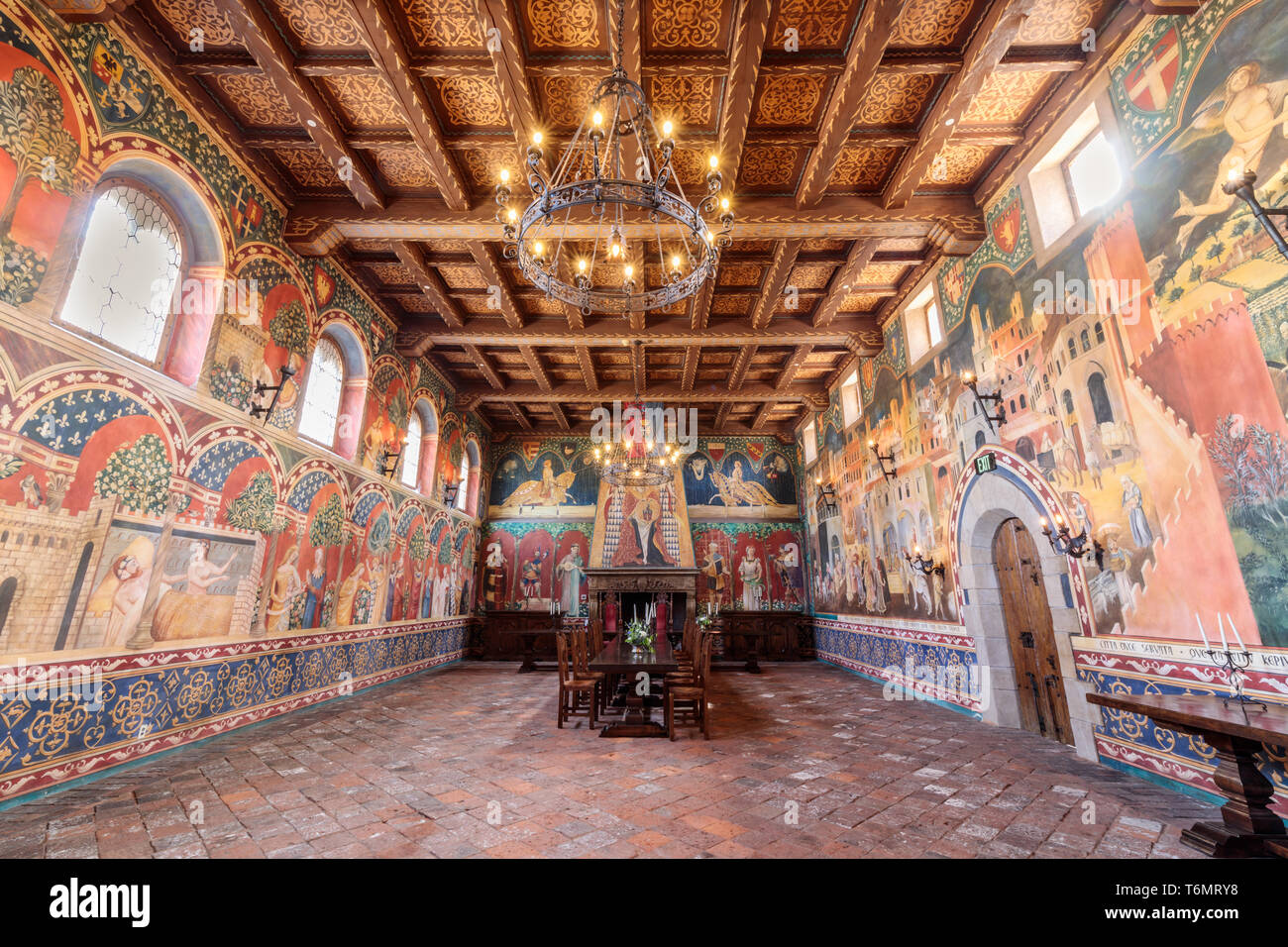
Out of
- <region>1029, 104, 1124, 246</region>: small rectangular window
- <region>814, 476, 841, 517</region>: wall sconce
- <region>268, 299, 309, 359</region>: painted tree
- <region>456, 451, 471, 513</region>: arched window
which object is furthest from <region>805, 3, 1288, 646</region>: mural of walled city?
<region>456, 451, 471, 513</region>: arched window

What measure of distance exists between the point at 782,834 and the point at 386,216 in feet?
26.1

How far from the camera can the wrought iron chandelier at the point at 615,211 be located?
11.1 feet

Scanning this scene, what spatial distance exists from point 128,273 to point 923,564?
10.4 meters

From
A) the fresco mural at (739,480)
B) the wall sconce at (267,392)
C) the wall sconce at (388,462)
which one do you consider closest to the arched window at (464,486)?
the wall sconce at (388,462)

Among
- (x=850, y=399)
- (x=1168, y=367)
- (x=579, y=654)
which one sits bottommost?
(x=579, y=654)

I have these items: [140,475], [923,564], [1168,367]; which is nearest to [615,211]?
[1168,367]

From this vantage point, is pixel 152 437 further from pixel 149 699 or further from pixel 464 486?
pixel 464 486

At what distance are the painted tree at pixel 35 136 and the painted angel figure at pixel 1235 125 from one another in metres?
8.56

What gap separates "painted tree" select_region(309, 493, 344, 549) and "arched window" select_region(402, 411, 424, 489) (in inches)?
94.7

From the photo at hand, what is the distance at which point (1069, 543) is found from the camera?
4.95 meters

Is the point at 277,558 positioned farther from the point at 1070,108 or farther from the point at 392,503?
the point at 1070,108

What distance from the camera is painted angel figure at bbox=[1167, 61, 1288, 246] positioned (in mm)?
3338

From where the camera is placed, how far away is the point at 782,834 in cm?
317

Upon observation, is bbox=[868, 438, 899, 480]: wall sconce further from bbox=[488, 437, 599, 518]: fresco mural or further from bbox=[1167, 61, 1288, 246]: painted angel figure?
bbox=[488, 437, 599, 518]: fresco mural
